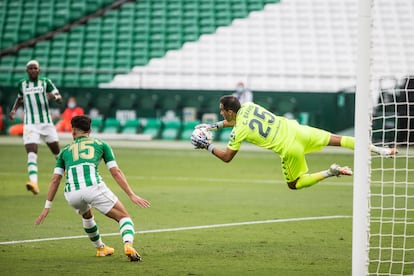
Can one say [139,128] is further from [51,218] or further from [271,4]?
[51,218]

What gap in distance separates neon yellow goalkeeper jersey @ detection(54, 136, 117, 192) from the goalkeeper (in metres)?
1.75

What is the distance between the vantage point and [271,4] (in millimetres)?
34812

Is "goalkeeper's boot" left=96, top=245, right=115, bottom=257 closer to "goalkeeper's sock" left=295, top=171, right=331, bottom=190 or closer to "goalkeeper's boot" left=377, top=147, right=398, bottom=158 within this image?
"goalkeeper's sock" left=295, top=171, right=331, bottom=190

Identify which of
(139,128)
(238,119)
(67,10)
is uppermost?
(67,10)

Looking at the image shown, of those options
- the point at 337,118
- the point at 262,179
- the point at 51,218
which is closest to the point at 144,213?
the point at 51,218

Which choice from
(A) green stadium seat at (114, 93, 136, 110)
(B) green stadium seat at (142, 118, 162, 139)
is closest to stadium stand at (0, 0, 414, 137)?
(A) green stadium seat at (114, 93, 136, 110)

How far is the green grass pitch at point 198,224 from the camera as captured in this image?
25.7 ft

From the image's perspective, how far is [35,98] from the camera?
14195 mm

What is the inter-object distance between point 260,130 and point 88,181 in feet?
8.35

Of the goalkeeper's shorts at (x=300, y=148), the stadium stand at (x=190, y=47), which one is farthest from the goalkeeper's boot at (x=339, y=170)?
the stadium stand at (x=190, y=47)

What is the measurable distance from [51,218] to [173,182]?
545 cm

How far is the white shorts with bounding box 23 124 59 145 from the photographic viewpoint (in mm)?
14234

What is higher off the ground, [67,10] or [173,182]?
[67,10]

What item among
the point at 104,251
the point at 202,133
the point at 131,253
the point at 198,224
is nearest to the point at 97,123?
the point at 198,224
